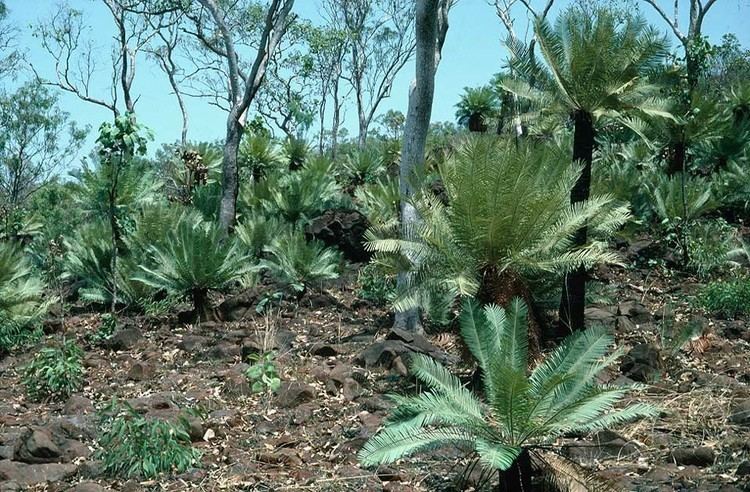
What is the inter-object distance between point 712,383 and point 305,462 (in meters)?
3.20

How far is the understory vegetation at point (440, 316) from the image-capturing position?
502 centimetres

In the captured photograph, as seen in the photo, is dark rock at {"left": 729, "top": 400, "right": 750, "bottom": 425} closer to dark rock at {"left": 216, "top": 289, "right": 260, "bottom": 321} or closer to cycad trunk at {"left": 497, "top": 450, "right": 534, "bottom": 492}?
cycad trunk at {"left": 497, "top": 450, "right": 534, "bottom": 492}

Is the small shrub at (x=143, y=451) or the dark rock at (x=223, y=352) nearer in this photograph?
the small shrub at (x=143, y=451)

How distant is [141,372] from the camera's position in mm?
8000

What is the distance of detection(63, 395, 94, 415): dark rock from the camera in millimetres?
6895

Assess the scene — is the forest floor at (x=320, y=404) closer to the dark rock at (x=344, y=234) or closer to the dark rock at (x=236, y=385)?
the dark rock at (x=236, y=385)

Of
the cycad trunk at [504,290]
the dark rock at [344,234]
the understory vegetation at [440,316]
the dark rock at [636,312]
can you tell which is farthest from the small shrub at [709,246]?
the cycad trunk at [504,290]

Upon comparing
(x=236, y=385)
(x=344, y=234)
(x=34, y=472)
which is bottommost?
(x=34, y=472)

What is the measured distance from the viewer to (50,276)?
44.9 ft

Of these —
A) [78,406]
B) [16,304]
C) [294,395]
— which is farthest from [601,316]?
[16,304]

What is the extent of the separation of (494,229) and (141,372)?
3.62 m

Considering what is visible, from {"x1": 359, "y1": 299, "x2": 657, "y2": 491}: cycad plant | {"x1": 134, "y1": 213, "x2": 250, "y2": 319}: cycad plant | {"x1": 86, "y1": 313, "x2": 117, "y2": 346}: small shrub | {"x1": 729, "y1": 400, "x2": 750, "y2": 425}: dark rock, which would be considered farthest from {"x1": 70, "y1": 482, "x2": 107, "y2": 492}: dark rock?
{"x1": 134, "y1": 213, "x2": 250, "y2": 319}: cycad plant

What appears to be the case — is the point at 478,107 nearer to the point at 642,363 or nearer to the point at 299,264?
the point at 299,264

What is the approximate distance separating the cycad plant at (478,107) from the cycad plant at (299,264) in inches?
353
